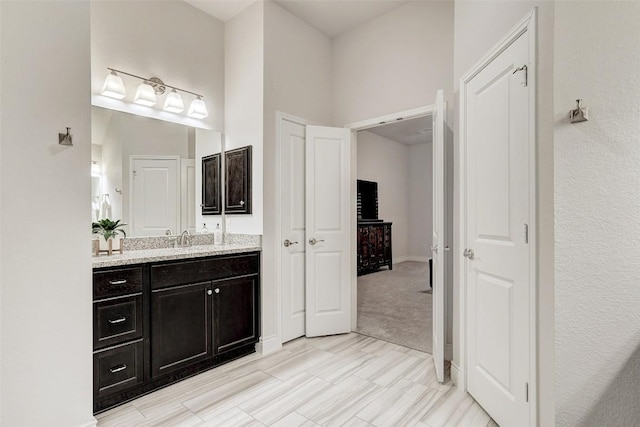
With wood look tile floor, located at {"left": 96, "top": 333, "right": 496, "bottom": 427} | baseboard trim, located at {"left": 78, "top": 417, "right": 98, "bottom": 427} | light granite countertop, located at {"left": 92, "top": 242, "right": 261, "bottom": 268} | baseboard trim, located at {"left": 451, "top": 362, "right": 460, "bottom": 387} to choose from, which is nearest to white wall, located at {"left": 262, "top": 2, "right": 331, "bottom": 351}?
light granite countertop, located at {"left": 92, "top": 242, "right": 261, "bottom": 268}

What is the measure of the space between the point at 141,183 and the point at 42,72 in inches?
49.3

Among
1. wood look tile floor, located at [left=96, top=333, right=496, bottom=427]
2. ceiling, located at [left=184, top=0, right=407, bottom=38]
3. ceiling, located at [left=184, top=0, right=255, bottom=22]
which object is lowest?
Result: wood look tile floor, located at [left=96, top=333, right=496, bottom=427]

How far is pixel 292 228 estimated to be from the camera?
324 centimetres

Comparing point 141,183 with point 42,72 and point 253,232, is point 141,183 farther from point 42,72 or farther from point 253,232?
point 42,72

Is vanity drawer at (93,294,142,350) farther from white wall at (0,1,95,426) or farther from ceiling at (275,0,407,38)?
ceiling at (275,0,407,38)

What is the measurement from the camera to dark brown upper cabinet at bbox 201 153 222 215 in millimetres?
3197

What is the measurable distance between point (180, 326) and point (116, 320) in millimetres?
452

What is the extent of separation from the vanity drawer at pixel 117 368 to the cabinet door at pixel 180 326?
4.0 inches

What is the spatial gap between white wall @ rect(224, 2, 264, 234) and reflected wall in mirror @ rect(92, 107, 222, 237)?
253 millimetres

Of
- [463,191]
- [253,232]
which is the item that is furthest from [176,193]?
[463,191]

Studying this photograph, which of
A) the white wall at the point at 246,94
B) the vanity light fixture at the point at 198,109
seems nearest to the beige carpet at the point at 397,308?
the white wall at the point at 246,94

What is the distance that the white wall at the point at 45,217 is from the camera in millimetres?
1553

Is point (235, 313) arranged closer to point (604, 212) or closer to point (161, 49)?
point (161, 49)

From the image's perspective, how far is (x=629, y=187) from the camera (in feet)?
4.64
